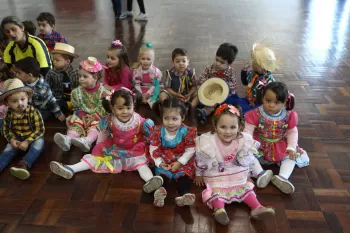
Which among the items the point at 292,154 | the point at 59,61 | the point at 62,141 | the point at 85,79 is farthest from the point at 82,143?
the point at 292,154

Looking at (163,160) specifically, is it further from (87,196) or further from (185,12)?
(185,12)

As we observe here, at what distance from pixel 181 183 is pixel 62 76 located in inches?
74.9

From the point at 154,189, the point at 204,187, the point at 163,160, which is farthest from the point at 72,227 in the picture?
the point at 204,187

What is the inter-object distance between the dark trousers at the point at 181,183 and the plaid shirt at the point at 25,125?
48.0 inches

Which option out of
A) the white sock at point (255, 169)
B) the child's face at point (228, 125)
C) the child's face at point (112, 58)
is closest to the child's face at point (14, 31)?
the child's face at point (112, 58)

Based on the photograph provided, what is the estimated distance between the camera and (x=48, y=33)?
448 cm

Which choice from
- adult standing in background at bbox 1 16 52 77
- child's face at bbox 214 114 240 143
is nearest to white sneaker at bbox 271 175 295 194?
child's face at bbox 214 114 240 143

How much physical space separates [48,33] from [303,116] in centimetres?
360

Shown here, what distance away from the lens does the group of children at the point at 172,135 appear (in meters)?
2.28

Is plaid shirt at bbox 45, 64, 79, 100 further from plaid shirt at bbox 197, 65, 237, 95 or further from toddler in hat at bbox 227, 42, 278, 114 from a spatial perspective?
toddler in hat at bbox 227, 42, 278, 114

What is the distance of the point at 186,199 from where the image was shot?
219 centimetres

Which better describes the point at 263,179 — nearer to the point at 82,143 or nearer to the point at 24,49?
the point at 82,143

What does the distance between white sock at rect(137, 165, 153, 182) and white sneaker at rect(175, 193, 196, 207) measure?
344mm

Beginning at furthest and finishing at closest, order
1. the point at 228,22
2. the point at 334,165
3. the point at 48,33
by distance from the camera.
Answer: the point at 228,22
the point at 48,33
the point at 334,165
